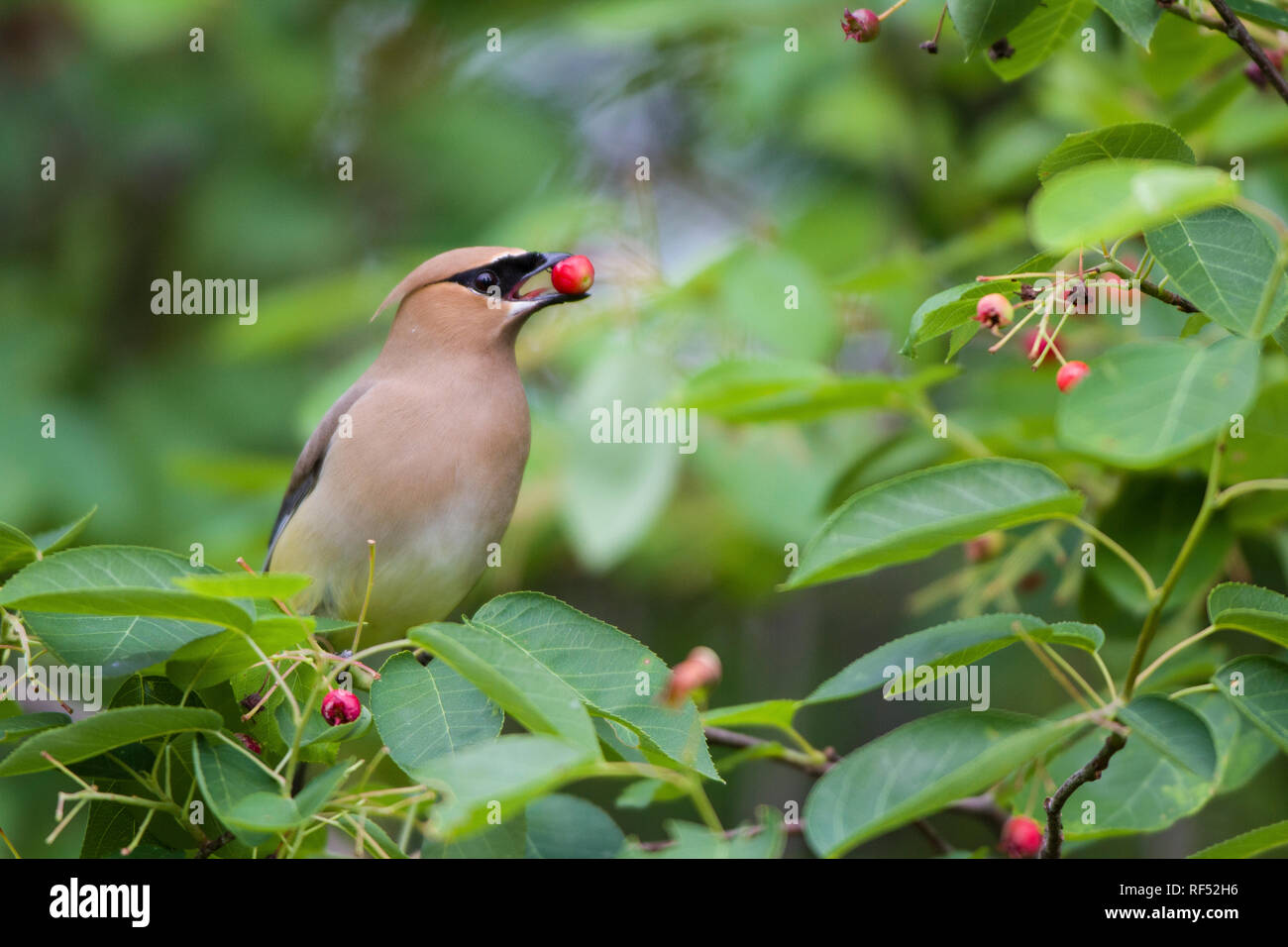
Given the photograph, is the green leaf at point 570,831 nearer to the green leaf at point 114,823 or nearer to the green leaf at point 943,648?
the green leaf at point 943,648

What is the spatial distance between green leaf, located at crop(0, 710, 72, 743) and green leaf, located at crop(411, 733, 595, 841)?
0.73m

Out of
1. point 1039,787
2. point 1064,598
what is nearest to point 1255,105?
point 1064,598

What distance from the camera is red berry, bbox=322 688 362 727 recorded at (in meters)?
1.99

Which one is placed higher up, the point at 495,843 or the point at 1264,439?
the point at 1264,439

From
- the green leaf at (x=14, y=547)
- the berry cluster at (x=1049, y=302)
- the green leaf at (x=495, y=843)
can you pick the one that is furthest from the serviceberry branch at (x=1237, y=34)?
the green leaf at (x=14, y=547)

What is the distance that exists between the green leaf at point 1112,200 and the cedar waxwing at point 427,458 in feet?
6.33

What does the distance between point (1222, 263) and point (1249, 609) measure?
16.8 inches

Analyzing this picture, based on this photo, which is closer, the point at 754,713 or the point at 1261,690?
the point at 1261,690

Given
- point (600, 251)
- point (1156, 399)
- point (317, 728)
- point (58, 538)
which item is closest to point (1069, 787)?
point (1156, 399)

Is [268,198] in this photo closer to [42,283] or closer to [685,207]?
[42,283]

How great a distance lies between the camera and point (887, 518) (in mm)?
1673

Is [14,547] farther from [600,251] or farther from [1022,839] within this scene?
[600,251]

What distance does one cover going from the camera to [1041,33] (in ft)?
7.24

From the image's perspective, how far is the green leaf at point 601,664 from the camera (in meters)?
1.86
